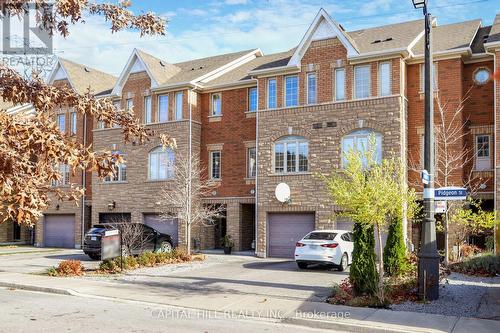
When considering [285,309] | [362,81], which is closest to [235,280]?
[285,309]

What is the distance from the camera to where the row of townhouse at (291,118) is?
22.2m

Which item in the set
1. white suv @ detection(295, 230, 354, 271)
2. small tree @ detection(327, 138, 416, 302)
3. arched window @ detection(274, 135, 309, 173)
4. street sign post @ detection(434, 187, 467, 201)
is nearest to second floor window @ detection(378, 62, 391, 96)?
arched window @ detection(274, 135, 309, 173)

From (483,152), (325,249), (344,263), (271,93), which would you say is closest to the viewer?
(325,249)

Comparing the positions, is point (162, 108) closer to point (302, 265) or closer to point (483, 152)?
point (302, 265)

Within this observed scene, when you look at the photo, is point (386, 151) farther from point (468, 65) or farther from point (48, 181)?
point (48, 181)

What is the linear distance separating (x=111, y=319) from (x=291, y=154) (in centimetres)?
1527

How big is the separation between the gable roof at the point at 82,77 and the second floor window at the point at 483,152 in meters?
21.8

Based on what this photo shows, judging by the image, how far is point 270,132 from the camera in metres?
25.1

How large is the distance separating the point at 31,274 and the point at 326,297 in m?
11.0

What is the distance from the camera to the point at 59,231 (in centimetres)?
3341

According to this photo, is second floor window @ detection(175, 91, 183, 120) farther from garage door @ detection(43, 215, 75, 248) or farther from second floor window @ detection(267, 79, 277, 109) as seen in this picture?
garage door @ detection(43, 215, 75, 248)

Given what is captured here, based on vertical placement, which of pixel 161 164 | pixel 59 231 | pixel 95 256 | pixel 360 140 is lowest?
pixel 95 256

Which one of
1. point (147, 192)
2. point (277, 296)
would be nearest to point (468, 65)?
Answer: point (277, 296)

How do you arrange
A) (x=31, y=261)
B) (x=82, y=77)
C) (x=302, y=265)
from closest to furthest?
(x=302, y=265) → (x=31, y=261) → (x=82, y=77)
